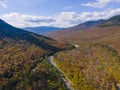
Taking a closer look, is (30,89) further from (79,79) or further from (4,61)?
(4,61)

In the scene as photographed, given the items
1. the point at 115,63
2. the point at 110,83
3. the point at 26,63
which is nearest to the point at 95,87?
the point at 110,83

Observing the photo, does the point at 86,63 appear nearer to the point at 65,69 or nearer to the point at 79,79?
the point at 65,69

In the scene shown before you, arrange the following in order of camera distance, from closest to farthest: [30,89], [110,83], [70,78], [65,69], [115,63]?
1. [30,89]
2. [110,83]
3. [70,78]
4. [65,69]
5. [115,63]

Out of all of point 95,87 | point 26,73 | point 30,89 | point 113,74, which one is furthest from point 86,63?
point 30,89

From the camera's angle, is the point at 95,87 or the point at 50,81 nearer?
the point at 95,87

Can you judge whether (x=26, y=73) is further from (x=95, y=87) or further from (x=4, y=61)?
(x=95, y=87)

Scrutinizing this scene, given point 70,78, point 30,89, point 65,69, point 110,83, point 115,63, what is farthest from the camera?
point 115,63

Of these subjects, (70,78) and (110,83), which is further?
(70,78)

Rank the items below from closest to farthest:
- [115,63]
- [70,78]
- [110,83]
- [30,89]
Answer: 1. [30,89]
2. [110,83]
3. [70,78]
4. [115,63]
